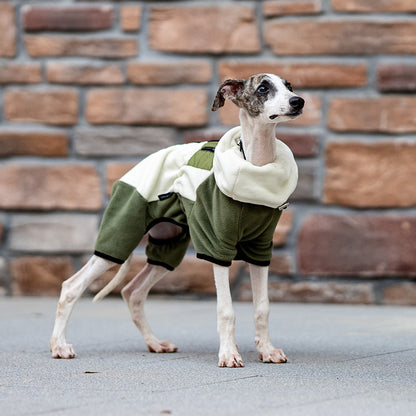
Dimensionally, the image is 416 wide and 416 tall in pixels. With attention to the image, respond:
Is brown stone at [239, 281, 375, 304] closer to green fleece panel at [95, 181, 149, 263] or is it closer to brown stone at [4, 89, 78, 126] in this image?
brown stone at [4, 89, 78, 126]

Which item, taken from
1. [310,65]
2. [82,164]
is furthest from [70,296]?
[310,65]

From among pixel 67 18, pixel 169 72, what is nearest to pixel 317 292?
pixel 169 72

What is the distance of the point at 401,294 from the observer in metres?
5.50

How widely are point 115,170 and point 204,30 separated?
3.91ft

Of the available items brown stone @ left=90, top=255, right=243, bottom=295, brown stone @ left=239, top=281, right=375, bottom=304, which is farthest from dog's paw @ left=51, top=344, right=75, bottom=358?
brown stone @ left=239, top=281, right=375, bottom=304

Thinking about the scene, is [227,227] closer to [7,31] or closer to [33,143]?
[33,143]

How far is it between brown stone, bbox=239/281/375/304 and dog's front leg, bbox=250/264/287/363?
6.80ft

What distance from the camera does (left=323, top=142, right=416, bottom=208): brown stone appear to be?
550 cm

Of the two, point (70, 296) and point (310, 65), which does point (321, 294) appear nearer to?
point (310, 65)

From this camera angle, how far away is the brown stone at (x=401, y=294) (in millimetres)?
5492

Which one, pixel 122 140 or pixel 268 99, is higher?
pixel 268 99

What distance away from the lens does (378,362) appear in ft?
11.0

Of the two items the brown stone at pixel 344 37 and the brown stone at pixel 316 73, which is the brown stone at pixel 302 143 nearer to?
the brown stone at pixel 316 73

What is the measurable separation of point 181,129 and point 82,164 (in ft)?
2.52
